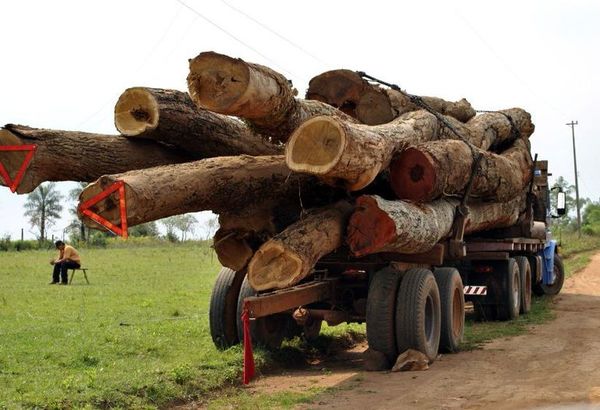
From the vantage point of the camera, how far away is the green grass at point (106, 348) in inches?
330

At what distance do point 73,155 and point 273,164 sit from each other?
6.81 ft

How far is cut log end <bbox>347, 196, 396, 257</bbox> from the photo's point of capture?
8.82 metres

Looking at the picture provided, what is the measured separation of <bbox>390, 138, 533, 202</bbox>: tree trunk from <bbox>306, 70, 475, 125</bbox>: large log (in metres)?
0.82

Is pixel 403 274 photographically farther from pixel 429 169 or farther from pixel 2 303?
pixel 2 303

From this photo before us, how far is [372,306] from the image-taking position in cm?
1002

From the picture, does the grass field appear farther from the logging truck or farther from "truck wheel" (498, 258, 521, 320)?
the logging truck

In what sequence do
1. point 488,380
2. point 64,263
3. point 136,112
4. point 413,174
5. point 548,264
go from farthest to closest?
1. point 64,263
2. point 548,264
3. point 413,174
4. point 488,380
5. point 136,112

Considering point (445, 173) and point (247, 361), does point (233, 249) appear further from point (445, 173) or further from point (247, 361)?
point (445, 173)

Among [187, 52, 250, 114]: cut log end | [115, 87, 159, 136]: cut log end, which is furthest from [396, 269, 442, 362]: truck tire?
[187, 52, 250, 114]: cut log end

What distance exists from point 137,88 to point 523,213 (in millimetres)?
9455

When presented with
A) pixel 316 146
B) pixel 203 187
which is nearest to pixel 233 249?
pixel 203 187

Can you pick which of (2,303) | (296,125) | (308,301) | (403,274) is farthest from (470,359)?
(2,303)

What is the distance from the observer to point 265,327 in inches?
444

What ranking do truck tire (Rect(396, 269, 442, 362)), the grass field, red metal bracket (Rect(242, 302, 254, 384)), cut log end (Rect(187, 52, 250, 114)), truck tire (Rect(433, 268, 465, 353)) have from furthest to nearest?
truck tire (Rect(433, 268, 465, 353)), truck tire (Rect(396, 269, 442, 362)), red metal bracket (Rect(242, 302, 254, 384)), the grass field, cut log end (Rect(187, 52, 250, 114))
